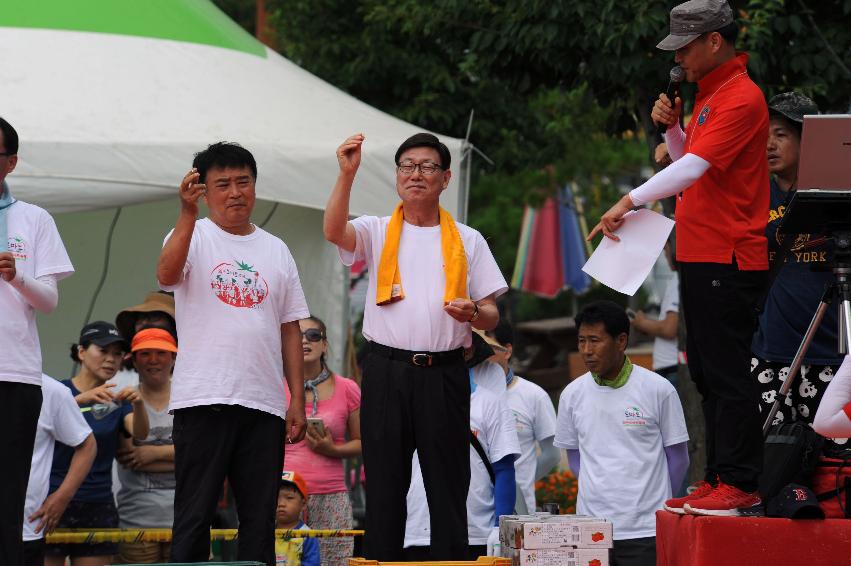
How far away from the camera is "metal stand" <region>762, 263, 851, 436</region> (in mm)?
4773

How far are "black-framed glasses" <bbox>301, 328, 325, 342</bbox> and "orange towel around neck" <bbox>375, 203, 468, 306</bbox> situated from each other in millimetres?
2234

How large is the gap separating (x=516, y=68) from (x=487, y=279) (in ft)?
13.3

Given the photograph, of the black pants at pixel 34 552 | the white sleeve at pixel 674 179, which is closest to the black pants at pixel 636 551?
the white sleeve at pixel 674 179

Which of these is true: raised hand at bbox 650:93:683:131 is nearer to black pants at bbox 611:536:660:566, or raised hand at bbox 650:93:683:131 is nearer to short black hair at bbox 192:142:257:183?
short black hair at bbox 192:142:257:183

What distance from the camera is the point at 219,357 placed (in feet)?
16.2

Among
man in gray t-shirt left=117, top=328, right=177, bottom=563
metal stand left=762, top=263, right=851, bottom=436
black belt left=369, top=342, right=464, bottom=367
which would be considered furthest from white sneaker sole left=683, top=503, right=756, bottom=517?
man in gray t-shirt left=117, top=328, right=177, bottom=563

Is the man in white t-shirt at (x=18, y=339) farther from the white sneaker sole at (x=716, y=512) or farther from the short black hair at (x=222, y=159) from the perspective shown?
the white sneaker sole at (x=716, y=512)

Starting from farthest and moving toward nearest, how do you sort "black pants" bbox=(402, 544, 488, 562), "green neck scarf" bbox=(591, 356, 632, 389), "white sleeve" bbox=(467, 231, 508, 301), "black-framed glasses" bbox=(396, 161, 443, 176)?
"green neck scarf" bbox=(591, 356, 632, 389), "black pants" bbox=(402, 544, 488, 562), "white sleeve" bbox=(467, 231, 508, 301), "black-framed glasses" bbox=(396, 161, 443, 176)

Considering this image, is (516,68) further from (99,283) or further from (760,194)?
(760,194)

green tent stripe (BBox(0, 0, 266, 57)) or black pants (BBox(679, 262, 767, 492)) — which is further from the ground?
green tent stripe (BBox(0, 0, 266, 57))

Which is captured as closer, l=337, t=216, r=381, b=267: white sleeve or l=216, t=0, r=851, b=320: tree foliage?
l=337, t=216, r=381, b=267: white sleeve

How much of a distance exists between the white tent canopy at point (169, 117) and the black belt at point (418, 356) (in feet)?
10.6

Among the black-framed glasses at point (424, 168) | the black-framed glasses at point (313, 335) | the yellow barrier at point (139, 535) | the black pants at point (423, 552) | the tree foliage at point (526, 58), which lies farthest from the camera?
the tree foliage at point (526, 58)

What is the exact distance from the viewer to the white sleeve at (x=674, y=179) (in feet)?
15.3
